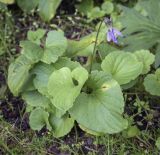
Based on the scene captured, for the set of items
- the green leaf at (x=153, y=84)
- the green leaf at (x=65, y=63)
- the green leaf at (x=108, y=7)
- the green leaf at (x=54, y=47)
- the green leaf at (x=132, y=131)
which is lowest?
the green leaf at (x=132, y=131)

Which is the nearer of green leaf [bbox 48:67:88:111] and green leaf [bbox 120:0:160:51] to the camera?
green leaf [bbox 48:67:88:111]

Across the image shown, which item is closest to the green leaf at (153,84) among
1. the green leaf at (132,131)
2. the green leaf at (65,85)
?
the green leaf at (132,131)

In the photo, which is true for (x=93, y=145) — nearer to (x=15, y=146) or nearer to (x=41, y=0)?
(x=15, y=146)

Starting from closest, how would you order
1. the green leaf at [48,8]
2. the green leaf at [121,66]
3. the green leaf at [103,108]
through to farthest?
the green leaf at [103,108] → the green leaf at [121,66] → the green leaf at [48,8]

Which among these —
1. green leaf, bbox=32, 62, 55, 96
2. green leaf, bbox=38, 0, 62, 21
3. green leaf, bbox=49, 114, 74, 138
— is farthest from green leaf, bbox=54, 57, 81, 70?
→ green leaf, bbox=38, 0, 62, 21

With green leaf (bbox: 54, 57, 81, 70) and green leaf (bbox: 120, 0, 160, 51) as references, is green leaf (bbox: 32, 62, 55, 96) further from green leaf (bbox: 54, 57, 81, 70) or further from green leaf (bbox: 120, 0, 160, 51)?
green leaf (bbox: 120, 0, 160, 51)

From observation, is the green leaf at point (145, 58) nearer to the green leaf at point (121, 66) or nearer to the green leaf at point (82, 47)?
the green leaf at point (121, 66)

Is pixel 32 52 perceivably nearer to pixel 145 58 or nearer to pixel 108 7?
pixel 145 58
